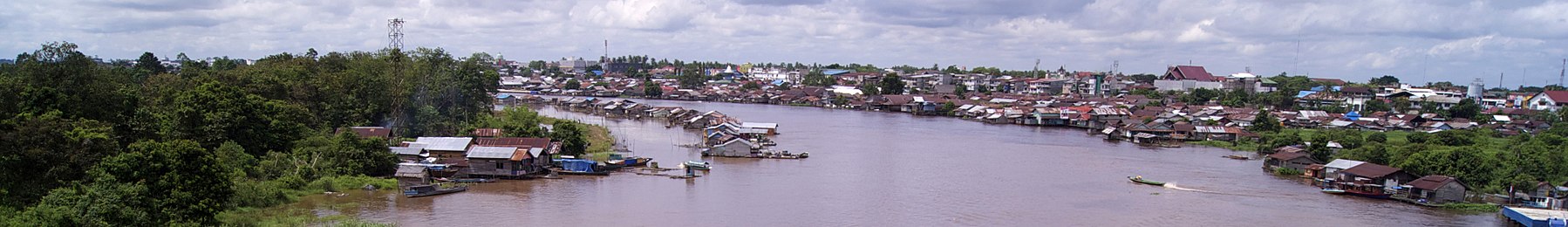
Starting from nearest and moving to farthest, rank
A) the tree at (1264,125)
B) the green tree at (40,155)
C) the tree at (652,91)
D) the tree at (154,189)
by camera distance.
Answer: the tree at (154,189)
the green tree at (40,155)
the tree at (1264,125)
the tree at (652,91)

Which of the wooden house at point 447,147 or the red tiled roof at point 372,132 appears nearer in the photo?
the wooden house at point 447,147

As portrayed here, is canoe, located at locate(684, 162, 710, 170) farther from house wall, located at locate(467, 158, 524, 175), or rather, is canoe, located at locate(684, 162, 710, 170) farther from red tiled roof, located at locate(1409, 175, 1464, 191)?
red tiled roof, located at locate(1409, 175, 1464, 191)

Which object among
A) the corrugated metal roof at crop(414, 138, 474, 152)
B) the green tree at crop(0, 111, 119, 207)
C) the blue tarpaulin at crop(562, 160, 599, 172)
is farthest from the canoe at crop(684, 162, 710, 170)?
the green tree at crop(0, 111, 119, 207)

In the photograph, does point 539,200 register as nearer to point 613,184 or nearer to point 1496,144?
point 613,184

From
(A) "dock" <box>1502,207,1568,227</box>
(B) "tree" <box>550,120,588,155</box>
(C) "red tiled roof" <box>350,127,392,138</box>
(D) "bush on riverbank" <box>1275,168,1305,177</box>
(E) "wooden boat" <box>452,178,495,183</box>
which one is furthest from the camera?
(B) "tree" <box>550,120,588,155</box>

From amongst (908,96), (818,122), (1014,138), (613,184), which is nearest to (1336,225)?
(613,184)

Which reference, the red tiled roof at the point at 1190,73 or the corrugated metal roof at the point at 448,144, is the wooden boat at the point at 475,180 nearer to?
the corrugated metal roof at the point at 448,144

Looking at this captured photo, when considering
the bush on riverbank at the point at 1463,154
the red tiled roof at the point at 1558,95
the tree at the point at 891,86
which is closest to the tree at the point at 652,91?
the tree at the point at 891,86
